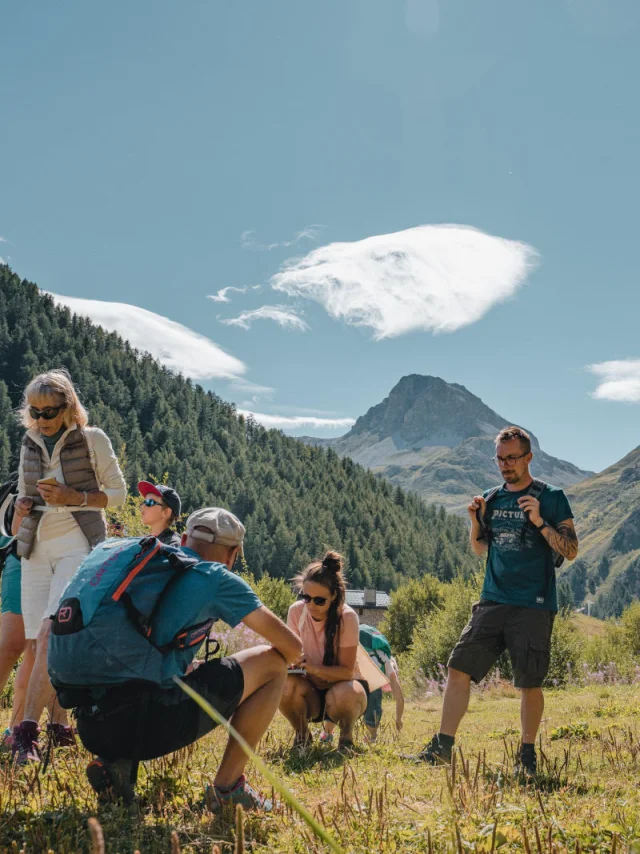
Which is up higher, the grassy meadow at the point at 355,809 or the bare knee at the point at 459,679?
the bare knee at the point at 459,679

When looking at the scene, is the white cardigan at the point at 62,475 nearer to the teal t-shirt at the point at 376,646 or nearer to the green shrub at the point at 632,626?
the teal t-shirt at the point at 376,646

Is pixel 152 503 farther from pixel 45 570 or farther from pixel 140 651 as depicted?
pixel 140 651

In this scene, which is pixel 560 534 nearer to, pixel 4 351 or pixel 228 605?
pixel 228 605

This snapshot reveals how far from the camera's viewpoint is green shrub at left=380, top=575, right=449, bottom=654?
39781mm

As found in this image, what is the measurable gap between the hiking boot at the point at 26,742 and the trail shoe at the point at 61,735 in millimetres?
147

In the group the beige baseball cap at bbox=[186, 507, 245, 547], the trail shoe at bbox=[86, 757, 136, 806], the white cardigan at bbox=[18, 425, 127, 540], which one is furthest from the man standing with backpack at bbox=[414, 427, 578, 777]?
the white cardigan at bbox=[18, 425, 127, 540]

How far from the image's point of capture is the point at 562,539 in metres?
4.81

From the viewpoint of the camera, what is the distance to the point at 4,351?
5276 inches

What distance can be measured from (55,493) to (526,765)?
3.40 meters

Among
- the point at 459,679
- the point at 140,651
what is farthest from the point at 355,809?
A: the point at 459,679

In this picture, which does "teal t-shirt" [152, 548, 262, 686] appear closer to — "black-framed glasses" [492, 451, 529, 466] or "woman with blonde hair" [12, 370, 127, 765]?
"woman with blonde hair" [12, 370, 127, 765]

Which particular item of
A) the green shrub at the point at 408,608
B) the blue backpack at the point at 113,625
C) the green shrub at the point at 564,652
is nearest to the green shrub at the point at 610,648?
the green shrub at the point at 564,652

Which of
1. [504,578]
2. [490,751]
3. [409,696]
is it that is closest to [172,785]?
[504,578]

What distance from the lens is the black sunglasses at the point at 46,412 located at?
462 cm
